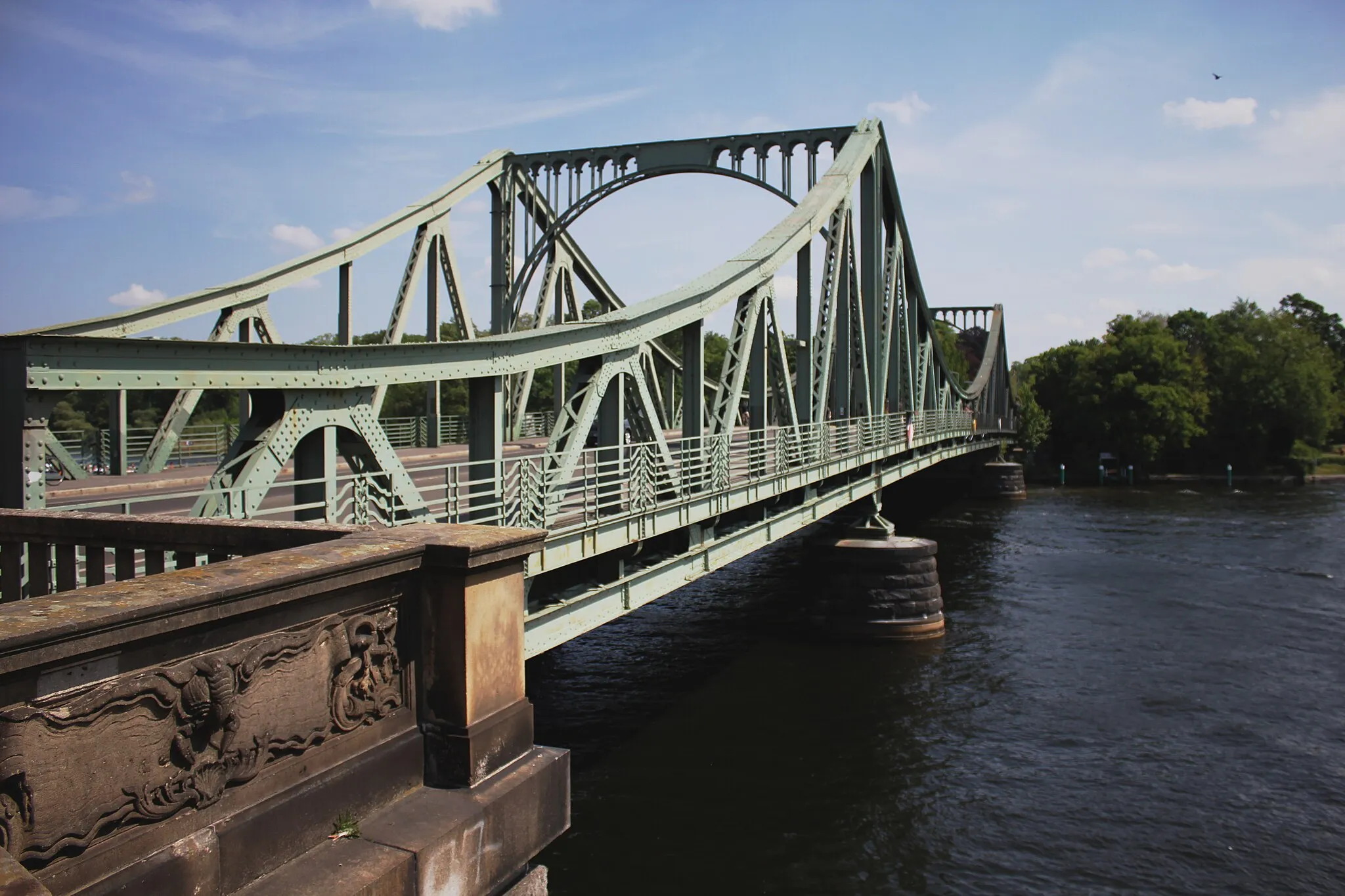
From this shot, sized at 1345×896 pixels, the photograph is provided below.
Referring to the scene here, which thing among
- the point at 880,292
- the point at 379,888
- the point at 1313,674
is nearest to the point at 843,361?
the point at 880,292

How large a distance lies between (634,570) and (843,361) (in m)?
11.8

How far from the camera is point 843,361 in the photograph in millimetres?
22594

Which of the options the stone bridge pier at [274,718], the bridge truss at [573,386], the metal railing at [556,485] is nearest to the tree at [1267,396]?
the bridge truss at [573,386]

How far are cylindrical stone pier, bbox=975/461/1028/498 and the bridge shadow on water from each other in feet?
99.9

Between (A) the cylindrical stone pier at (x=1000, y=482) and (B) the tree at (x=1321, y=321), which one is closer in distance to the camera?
(A) the cylindrical stone pier at (x=1000, y=482)

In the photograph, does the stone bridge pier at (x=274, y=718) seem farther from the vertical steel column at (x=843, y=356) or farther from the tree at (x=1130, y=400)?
the tree at (x=1130, y=400)

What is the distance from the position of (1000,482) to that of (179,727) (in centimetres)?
5185

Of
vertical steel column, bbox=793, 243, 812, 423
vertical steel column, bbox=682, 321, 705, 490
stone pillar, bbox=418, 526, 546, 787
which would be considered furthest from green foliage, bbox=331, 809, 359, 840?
vertical steel column, bbox=793, 243, 812, 423

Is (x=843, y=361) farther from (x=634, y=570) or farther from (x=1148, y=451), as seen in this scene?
(x=1148, y=451)

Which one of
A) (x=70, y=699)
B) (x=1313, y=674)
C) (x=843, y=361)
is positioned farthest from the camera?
(x=843, y=361)

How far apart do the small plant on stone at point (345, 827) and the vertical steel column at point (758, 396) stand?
10.4 meters

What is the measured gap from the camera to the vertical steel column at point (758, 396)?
45.3 ft

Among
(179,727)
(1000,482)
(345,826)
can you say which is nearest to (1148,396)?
(1000,482)

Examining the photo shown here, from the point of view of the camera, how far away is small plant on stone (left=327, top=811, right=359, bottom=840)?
3.19 meters
